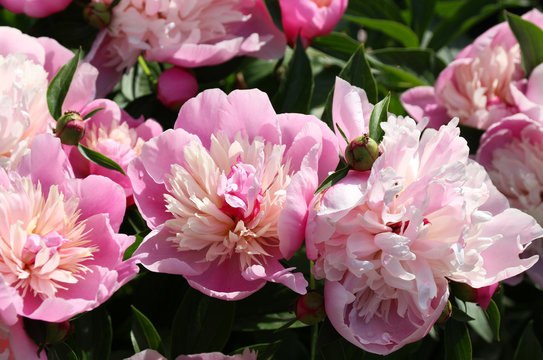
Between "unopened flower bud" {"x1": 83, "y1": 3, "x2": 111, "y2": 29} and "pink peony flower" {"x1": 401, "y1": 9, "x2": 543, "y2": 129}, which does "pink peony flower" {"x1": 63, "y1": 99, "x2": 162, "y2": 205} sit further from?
"pink peony flower" {"x1": 401, "y1": 9, "x2": 543, "y2": 129}

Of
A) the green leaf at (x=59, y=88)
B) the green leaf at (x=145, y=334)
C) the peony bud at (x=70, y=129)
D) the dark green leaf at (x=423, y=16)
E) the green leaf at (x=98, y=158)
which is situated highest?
the green leaf at (x=59, y=88)

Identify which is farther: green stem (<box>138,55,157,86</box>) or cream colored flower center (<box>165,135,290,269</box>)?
green stem (<box>138,55,157,86</box>)

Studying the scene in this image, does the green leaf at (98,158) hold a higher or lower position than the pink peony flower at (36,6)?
lower

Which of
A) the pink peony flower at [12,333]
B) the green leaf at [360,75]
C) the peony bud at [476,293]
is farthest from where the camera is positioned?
the green leaf at [360,75]

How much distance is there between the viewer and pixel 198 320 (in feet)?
2.59

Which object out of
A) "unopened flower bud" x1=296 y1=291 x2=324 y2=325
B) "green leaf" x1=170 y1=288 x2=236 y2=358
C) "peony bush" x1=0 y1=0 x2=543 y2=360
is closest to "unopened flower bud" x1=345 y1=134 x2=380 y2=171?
"peony bush" x1=0 y1=0 x2=543 y2=360

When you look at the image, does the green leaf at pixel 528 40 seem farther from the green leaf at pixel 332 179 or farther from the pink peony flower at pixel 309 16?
the green leaf at pixel 332 179

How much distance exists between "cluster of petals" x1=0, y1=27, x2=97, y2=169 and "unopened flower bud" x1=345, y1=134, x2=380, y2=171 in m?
0.32

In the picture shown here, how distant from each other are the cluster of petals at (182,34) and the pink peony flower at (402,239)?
30cm

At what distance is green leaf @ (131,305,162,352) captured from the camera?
772 mm

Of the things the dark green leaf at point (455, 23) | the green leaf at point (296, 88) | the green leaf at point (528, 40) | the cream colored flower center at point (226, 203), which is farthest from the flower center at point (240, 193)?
the dark green leaf at point (455, 23)

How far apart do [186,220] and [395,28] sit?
0.61m

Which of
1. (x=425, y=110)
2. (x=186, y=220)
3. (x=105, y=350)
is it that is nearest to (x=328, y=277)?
(x=186, y=220)

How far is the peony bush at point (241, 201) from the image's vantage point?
2.07 ft
